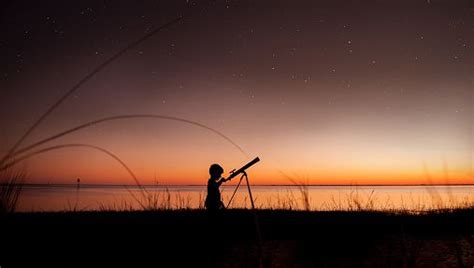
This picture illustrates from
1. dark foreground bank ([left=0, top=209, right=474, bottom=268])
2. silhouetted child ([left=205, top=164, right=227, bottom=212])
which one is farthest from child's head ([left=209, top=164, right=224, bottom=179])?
dark foreground bank ([left=0, top=209, right=474, bottom=268])

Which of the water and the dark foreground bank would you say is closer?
the dark foreground bank

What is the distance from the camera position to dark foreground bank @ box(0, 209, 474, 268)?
647 cm

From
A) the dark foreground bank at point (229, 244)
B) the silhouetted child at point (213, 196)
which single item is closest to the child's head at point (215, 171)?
the silhouetted child at point (213, 196)

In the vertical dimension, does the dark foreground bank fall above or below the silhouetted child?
below

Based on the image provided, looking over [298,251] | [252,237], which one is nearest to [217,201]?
[252,237]

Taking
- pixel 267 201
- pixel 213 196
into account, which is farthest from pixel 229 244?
pixel 267 201

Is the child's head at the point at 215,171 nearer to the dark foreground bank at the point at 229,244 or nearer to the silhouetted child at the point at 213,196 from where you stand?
the silhouetted child at the point at 213,196

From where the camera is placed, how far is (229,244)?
8.14 metres

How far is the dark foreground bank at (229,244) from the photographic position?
6.47m

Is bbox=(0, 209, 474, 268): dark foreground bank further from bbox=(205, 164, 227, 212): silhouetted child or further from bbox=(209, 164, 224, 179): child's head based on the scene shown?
bbox=(209, 164, 224, 179): child's head

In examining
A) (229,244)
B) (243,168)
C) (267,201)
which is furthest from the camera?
(267,201)

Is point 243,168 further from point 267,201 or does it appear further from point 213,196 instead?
point 267,201

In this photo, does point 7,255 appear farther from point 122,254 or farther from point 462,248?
point 462,248

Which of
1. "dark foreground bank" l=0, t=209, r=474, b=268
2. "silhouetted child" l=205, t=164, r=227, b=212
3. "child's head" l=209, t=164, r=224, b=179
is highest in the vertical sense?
"child's head" l=209, t=164, r=224, b=179
